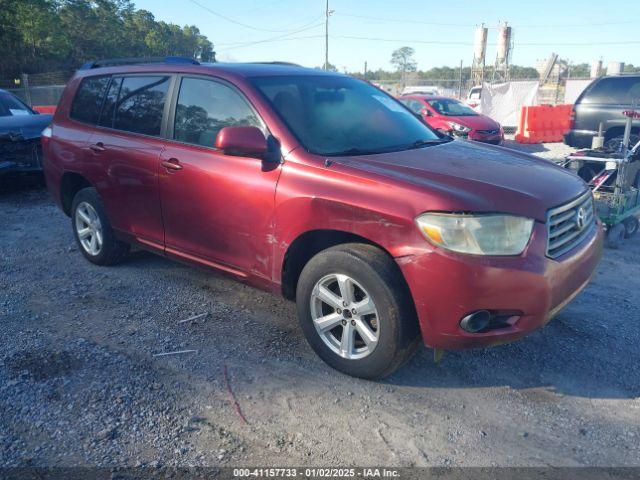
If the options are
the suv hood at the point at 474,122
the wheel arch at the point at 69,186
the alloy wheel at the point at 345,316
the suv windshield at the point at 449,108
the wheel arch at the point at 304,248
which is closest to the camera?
the alloy wheel at the point at 345,316

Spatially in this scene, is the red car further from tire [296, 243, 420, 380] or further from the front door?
tire [296, 243, 420, 380]

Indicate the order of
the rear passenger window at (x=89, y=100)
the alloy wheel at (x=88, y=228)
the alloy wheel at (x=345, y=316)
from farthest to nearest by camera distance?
1. the alloy wheel at (x=88, y=228)
2. the rear passenger window at (x=89, y=100)
3. the alloy wheel at (x=345, y=316)

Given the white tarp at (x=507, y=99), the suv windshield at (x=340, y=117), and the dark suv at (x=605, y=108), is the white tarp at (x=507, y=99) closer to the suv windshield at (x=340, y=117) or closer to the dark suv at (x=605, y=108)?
the dark suv at (x=605, y=108)

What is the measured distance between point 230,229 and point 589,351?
2533mm

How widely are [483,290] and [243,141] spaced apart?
1.63 metres

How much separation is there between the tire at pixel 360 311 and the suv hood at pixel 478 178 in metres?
0.44

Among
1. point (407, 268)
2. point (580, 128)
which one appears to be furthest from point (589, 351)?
point (580, 128)

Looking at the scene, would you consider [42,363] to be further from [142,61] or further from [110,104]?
[142,61]

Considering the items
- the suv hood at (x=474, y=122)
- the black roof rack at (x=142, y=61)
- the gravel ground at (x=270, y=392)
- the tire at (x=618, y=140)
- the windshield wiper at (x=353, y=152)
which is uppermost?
the black roof rack at (x=142, y=61)

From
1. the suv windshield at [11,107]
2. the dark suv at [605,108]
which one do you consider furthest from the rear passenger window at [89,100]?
the dark suv at [605,108]

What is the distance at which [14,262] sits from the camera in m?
5.38

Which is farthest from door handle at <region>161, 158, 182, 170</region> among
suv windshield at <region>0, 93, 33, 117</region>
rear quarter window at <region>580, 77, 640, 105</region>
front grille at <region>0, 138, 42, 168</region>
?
rear quarter window at <region>580, 77, 640, 105</region>

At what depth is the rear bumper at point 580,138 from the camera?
33.2ft

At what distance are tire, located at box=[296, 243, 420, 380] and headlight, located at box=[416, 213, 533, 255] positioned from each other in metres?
0.32
